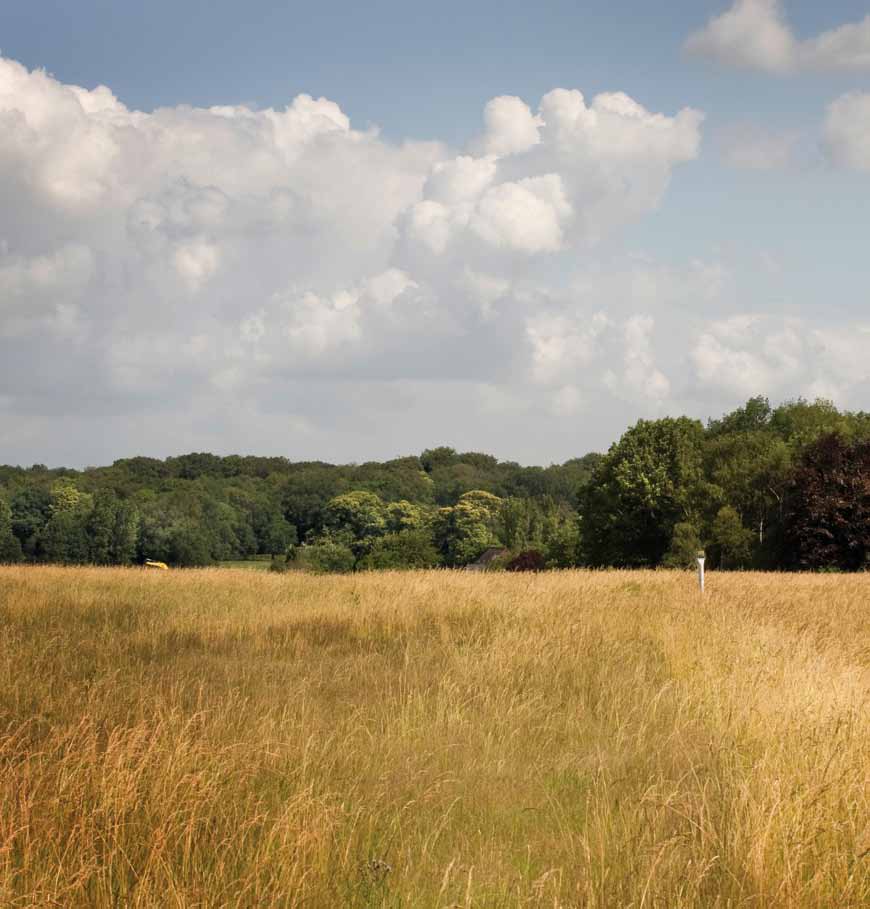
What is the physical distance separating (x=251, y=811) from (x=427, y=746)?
1744mm

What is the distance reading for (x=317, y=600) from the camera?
51.3 ft

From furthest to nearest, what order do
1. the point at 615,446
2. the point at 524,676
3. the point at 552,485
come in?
the point at 552,485
the point at 615,446
the point at 524,676

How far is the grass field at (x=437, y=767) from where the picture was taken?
396 centimetres

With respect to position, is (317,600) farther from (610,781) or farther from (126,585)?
(610,781)

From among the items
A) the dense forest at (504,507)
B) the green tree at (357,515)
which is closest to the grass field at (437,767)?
the dense forest at (504,507)

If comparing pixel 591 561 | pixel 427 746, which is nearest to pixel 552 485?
pixel 591 561

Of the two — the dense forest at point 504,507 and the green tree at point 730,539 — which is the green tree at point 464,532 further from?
the green tree at point 730,539

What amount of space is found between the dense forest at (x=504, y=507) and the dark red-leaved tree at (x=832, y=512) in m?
0.08

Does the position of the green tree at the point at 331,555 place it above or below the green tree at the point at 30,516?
below

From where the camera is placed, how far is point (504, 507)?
347 feet

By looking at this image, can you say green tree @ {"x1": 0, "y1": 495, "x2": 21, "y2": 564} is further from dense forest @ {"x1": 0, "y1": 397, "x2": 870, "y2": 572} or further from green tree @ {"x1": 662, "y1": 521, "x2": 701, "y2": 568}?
green tree @ {"x1": 662, "y1": 521, "x2": 701, "y2": 568}

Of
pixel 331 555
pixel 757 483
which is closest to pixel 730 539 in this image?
pixel 757 483

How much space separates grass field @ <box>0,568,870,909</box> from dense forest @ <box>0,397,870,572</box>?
2643 centimetres

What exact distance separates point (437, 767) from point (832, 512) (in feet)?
131
